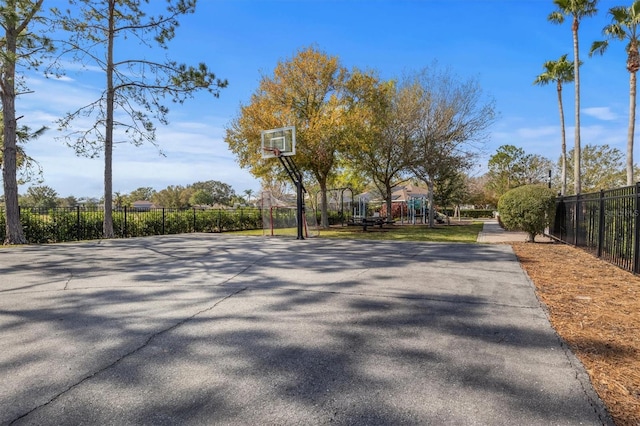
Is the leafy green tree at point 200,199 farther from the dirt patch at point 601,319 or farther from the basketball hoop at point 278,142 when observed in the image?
the dirt patch at point 601,319

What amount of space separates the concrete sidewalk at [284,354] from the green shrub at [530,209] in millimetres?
6562

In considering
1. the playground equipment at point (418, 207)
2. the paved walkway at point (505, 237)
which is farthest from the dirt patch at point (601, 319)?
the playground equipment at point (418, 207)

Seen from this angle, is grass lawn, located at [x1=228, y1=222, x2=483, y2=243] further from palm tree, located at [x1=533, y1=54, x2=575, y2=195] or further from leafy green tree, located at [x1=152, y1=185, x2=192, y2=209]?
leafy green tree, located at [x1=152, y1=185, x2=192, y2=209]

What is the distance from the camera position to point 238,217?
22766 millimetres

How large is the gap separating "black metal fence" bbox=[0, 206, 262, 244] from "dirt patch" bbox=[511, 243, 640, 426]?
1619cm

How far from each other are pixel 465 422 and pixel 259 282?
13.4ft

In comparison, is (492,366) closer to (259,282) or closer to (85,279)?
(259,282)

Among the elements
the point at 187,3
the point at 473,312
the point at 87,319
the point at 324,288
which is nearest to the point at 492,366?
the point at 473,312

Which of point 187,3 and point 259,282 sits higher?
point 187,3

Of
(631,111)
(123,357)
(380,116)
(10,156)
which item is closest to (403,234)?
(380,116)

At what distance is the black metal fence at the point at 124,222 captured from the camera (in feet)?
46.1

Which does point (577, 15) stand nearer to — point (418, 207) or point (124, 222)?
point (418, 207)

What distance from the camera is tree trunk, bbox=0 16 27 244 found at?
12.5 metres

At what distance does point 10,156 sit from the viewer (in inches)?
500
